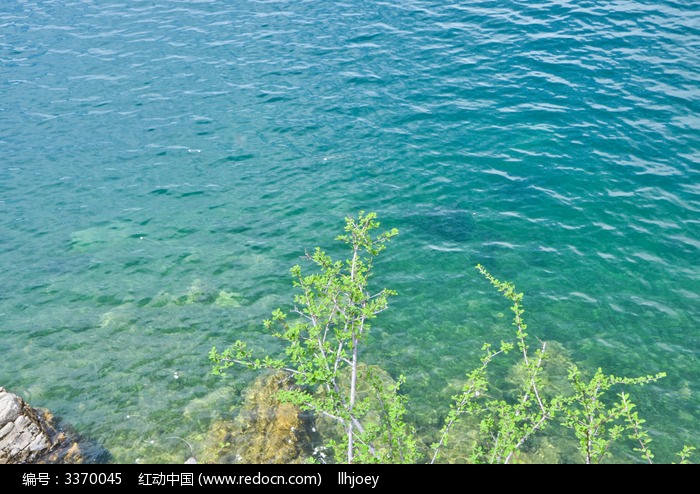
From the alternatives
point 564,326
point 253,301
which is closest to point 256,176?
point 253,301

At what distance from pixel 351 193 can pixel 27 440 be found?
15.2m

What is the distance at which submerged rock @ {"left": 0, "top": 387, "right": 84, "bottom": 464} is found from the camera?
1250 cm

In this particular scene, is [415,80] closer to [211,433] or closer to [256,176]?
[256,176]

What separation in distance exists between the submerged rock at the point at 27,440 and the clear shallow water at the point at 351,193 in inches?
29.8

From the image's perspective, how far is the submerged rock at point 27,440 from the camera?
12.5 metres

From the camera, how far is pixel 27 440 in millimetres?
12789

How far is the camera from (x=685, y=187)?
2152cm

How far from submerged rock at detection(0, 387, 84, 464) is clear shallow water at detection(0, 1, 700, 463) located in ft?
2.49
